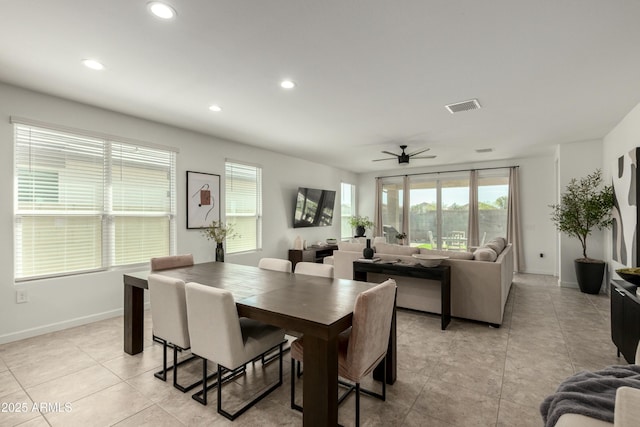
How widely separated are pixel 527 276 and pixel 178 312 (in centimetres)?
706

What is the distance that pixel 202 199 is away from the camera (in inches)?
193

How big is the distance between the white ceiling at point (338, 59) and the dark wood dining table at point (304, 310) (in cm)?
189

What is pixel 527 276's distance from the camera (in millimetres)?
6570

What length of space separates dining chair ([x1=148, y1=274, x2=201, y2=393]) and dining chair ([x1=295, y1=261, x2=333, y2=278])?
115 centimetres

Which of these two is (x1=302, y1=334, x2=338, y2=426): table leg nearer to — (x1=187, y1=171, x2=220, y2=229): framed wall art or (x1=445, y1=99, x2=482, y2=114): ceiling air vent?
(x1=445, y1=99, x2=482, y2=114): ceiling air vent

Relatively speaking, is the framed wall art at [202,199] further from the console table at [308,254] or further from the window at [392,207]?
the window at [392,207]

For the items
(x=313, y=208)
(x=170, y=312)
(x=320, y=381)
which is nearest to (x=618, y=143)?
(x=313, y=208)

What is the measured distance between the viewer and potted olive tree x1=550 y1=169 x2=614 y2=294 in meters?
4.80

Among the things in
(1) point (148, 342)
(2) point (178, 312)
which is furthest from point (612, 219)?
(1) point (148, 342)

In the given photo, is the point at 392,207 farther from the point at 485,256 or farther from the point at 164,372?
the point at 164,372

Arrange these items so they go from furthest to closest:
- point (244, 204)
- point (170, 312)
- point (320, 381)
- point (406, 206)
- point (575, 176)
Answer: point (406, 206) → point (244, 204) → point (575, 176) → point (170, 312) → point (320, 381)

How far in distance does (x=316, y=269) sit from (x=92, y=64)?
2706mm

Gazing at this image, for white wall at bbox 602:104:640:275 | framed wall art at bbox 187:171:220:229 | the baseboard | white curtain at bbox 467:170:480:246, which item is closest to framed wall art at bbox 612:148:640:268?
white wall at bbox 602:104:640:275

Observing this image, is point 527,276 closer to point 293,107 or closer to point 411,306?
point 411,306
